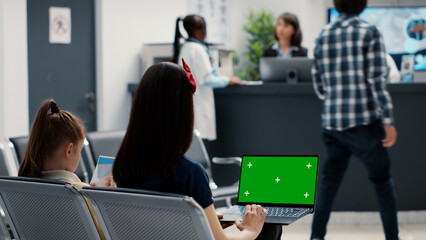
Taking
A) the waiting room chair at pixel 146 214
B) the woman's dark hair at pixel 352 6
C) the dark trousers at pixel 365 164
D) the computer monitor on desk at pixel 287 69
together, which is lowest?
the dark trousers at pixel 365 164

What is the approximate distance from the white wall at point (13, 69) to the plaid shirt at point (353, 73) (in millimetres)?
2214

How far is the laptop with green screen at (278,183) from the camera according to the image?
2.04m

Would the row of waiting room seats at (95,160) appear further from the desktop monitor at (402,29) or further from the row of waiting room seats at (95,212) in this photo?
the desktop monitor at (402,29)

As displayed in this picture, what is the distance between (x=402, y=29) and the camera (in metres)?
8.12

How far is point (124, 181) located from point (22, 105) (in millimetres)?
3016

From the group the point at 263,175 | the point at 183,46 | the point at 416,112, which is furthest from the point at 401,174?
the point at 263,175

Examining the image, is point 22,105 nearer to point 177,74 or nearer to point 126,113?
point 126,113

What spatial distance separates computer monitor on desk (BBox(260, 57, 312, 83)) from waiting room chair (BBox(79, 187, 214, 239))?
303cm

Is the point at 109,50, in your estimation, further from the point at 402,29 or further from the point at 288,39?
the point at 402,29

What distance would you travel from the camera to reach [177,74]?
162 cm

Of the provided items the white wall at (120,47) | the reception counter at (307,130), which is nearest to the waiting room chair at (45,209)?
the reception counter at (307,130)

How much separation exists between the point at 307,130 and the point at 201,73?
0.87m

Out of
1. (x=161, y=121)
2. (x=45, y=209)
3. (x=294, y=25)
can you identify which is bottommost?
(x=45, y=209)

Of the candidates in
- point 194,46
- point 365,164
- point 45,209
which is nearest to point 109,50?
point 194,46
